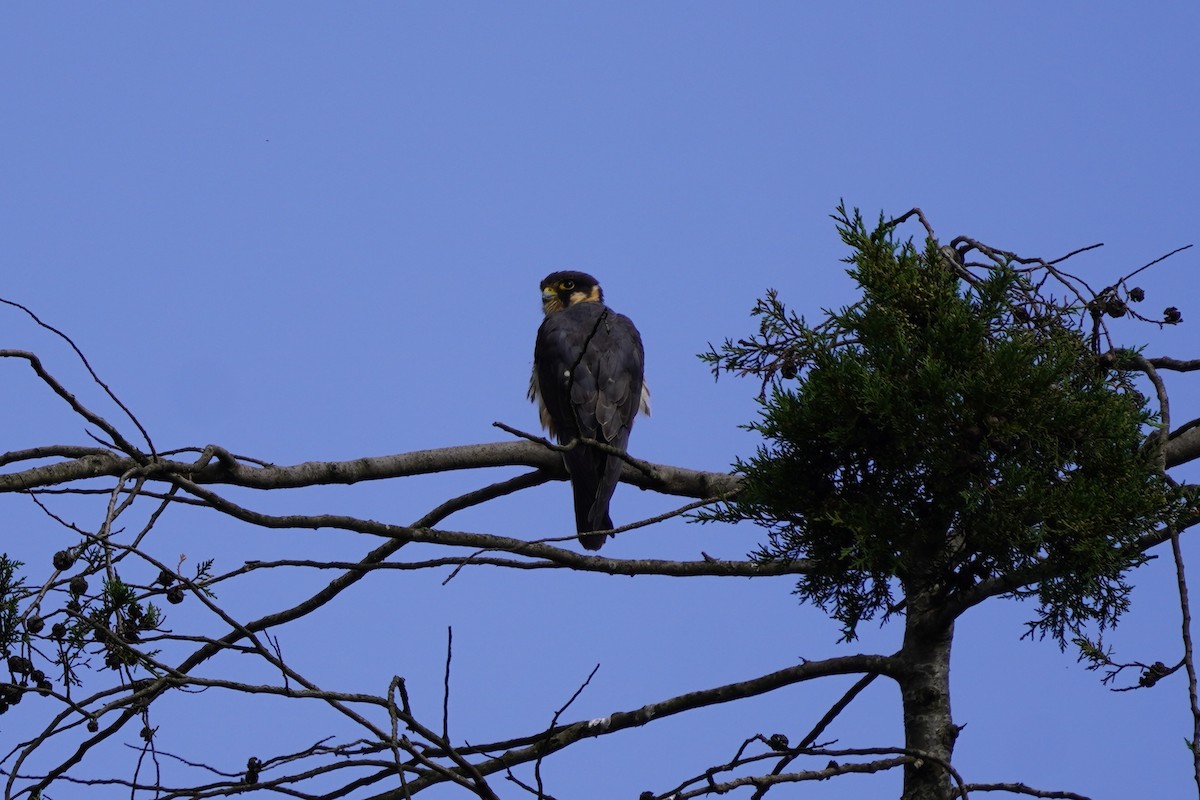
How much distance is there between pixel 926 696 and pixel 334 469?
230 cm

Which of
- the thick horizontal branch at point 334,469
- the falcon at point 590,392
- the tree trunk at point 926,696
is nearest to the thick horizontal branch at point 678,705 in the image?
the tree trunk at point 926,696

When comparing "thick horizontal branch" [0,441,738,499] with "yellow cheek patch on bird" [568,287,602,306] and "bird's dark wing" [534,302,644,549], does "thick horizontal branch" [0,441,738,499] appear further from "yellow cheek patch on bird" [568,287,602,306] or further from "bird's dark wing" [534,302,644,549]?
"yellow cheek patch on bird" [568,287,602,306]

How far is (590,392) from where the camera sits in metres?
6.43

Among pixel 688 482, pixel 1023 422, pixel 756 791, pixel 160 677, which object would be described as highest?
pixel 688 482

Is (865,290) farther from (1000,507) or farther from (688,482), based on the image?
(688,482)

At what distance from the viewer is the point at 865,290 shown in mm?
3619

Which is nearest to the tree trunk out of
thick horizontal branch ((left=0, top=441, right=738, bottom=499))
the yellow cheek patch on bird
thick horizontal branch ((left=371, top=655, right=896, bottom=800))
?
thick horizontal branch ((left=371, top=655, right=896, bottom=800))

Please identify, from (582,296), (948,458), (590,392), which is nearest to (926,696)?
(948,458)

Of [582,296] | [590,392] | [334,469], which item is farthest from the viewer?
[582,296]

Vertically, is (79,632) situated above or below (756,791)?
above

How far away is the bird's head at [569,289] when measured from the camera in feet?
28.8

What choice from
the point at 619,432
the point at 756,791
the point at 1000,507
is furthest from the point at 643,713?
the point at 619,432

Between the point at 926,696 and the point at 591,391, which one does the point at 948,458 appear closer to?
the point at 926,696

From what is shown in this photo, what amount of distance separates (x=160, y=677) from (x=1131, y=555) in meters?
2.61
